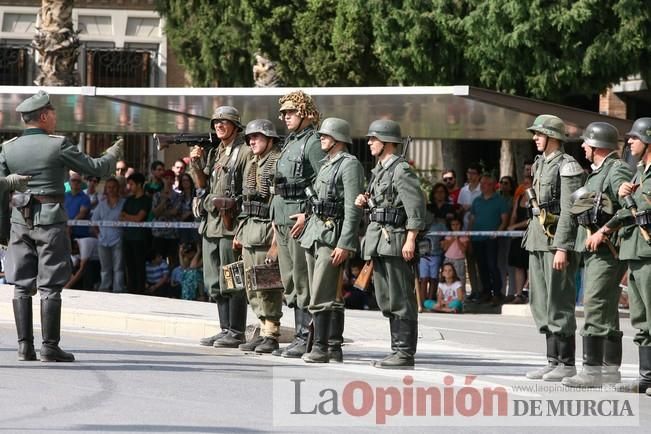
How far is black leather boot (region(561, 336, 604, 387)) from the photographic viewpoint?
39.4ft

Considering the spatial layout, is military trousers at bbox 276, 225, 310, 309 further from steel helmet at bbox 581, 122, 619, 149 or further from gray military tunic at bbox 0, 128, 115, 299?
steel helmet at bbox 581, 122, 619, 149

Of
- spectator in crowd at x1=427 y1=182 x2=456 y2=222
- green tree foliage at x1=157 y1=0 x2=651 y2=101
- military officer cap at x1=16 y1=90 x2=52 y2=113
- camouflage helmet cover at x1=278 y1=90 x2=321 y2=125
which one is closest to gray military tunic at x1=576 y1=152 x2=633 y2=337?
camouflage helmet cover at x1=278 y1=90 x2=321 y2=125

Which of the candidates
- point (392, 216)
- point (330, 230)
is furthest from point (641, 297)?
point (330, 230)

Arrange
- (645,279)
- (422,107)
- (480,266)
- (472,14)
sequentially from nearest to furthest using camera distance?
(645,279)
(422,107)
(480,266)
(472,14)

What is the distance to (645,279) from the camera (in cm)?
1168

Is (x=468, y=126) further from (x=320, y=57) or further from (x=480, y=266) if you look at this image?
(x=320, y=57)

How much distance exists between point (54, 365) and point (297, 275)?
230 centimetres

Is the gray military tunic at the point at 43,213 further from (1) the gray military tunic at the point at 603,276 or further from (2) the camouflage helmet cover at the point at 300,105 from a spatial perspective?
(1) the gray military tunic at the point at 603,276

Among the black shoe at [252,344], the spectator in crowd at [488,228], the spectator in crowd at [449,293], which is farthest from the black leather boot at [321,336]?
the spectator in crowd at [488,228]

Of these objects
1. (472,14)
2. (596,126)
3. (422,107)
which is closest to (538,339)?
(422,107)

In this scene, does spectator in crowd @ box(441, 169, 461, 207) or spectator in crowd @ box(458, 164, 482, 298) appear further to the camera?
spectator in crowd @ box(441, 169, 461, 207)

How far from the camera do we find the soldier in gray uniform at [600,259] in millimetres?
11922

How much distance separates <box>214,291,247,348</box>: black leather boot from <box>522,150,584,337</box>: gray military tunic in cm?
301

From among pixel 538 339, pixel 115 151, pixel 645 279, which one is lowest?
pixel 538 339
